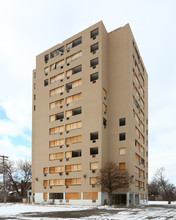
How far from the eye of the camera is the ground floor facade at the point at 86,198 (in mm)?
48412

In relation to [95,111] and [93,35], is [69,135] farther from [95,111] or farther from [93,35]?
[93,35]

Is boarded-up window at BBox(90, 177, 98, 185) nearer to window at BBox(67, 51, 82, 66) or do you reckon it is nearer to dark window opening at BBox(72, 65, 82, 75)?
dark window opening at BBox(72, 65, 82, 75)

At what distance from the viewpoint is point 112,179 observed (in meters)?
45.7

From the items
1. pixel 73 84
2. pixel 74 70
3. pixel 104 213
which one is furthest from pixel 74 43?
pixel 104 213

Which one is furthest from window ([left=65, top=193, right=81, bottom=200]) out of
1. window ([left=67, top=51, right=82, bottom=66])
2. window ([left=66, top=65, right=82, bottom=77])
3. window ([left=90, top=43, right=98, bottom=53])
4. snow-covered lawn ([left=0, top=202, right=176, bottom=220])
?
window ([left=90, top=43, right=98, bottom=53])

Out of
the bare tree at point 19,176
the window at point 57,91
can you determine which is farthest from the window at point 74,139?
the bare tree at point 19,176

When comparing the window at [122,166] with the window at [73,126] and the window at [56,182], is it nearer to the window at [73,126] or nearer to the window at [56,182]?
the window at [73,126]

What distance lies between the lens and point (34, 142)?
221 ft

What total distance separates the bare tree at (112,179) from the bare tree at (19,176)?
49.2 metres

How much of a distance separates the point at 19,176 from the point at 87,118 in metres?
49.3

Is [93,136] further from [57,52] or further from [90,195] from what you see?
[57,52]

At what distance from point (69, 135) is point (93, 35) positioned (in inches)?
885

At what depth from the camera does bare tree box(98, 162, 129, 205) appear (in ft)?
150

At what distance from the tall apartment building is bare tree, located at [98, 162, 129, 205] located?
9.27 ft
